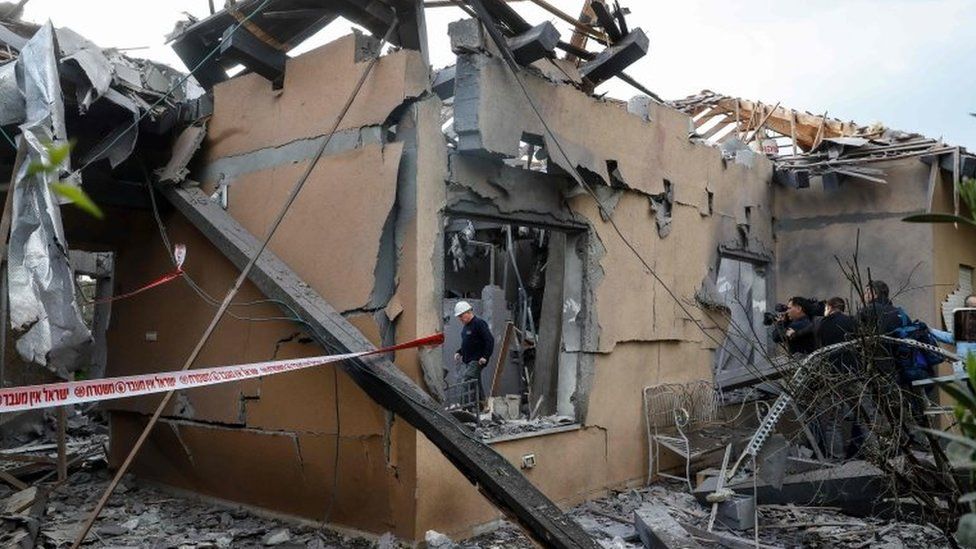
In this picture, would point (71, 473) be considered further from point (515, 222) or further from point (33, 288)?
point (515, 222)

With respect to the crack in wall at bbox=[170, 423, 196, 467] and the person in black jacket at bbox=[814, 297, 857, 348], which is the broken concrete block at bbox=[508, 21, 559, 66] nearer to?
the person in black jacket at bbox=[814, 297, 857, 348]

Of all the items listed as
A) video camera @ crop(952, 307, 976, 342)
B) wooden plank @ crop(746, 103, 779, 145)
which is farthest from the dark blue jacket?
wooden plank @ crop(746, 103, 779, 145)

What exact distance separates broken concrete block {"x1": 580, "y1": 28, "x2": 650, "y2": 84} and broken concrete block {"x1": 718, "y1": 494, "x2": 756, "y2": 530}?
365cm

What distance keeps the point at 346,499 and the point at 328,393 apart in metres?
0.78

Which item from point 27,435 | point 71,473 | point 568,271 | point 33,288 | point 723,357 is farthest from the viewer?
point 27,435

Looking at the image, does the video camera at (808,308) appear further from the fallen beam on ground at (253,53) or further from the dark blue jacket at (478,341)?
the fallen beam on ground at (253,53)

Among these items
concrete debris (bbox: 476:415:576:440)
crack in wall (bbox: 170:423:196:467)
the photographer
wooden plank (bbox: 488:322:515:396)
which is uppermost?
the photographer

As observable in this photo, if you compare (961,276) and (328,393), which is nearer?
(328,393)

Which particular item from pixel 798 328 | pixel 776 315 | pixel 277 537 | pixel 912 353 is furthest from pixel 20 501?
pixel 776 315

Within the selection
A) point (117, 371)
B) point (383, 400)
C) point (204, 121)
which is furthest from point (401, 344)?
point (117, 371)

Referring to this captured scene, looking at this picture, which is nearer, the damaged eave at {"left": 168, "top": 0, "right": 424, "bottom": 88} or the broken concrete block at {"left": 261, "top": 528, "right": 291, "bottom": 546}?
the broken concrete block at {"left": 261, "top": 528, "right": 291, "bottom": 546}

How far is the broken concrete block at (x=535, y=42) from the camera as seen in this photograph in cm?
546

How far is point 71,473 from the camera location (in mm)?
7547

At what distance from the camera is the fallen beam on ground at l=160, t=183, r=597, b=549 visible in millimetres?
4023
